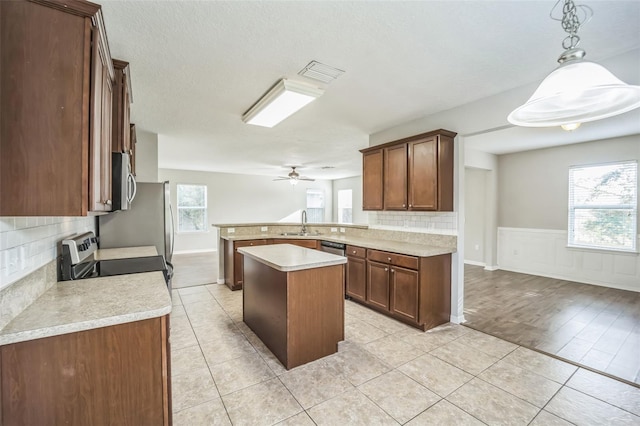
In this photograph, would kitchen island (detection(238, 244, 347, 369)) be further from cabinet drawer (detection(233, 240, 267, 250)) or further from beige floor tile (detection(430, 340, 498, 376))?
cabinet drawer (detection(233, 240, 267, 250))

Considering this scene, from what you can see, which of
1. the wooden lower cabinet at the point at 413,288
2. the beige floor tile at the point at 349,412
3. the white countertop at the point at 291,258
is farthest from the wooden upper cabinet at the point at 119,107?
the wooden lower cabinet at the point at 413,288

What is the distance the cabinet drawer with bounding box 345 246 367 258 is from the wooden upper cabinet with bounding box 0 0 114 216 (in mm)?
3081

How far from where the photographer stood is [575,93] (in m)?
1.25

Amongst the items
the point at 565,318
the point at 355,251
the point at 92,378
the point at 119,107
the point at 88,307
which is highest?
the point at 119,107

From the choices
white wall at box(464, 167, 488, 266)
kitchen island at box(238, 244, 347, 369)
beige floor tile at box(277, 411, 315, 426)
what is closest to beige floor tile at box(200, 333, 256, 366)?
kitchen island at box(238, 244, 347, 369)

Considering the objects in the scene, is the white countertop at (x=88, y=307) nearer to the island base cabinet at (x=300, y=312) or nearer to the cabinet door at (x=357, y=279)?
the island base cabinet at (x=300, y=312)

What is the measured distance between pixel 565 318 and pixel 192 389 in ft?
13.8

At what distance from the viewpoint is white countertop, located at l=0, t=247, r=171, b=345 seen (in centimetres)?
115

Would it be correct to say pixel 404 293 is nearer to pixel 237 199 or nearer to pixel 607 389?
pixel 607 389

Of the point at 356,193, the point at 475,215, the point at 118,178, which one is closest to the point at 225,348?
the point at 118,178

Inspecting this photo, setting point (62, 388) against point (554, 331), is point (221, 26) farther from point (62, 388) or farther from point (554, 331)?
point (554, 331)

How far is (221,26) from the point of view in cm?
183

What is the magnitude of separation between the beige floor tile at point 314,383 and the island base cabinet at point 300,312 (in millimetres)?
97

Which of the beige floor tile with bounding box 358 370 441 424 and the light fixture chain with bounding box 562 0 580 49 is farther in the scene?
the beige floor tile with bounding box 358 370 441 424
